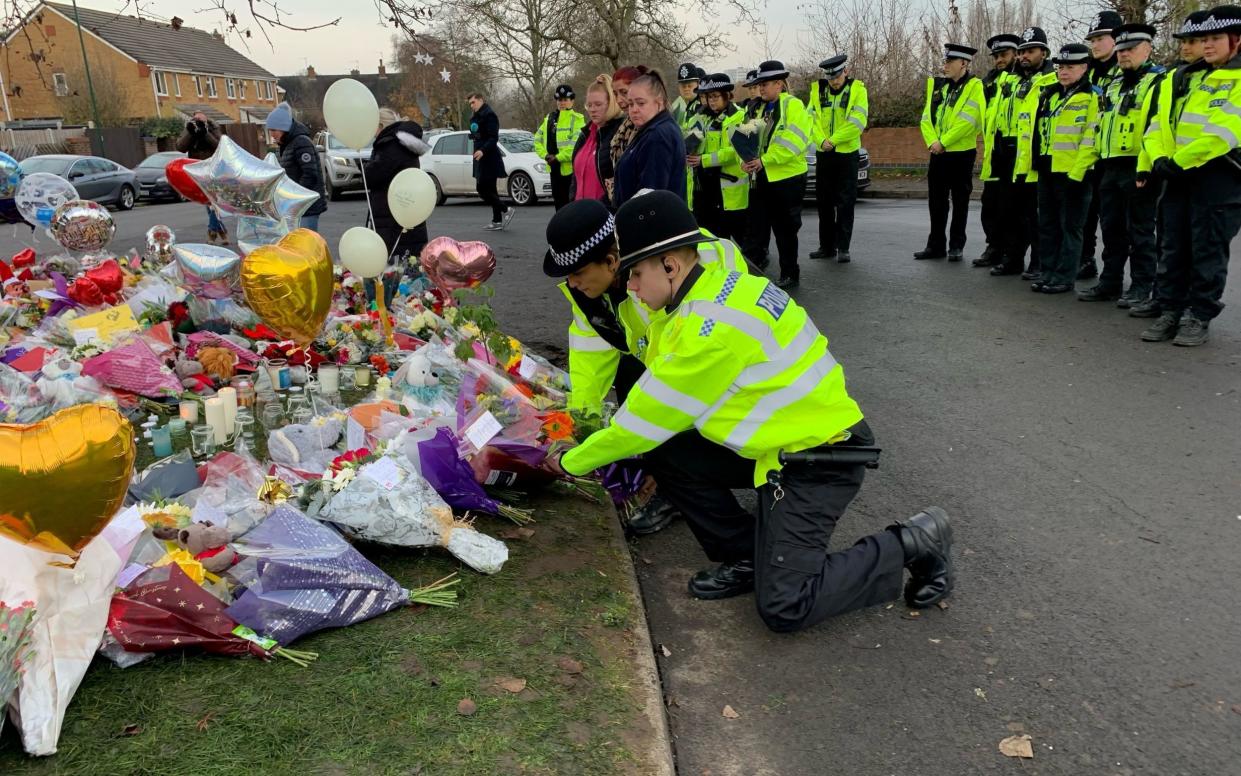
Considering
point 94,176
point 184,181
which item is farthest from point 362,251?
point 94,176

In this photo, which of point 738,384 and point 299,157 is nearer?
point 738,384

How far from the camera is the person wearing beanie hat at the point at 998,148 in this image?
8844 mm

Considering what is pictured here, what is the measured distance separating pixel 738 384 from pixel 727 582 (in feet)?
2.92

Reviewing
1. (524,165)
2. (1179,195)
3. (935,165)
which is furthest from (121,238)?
(1179,195)

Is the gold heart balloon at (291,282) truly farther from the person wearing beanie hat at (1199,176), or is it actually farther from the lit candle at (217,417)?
the person wearing beanie hat at (1199,176)

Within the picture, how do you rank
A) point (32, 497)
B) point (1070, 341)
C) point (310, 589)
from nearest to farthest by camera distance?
point (32, 497)
point (310, 589)
point (1070, 341)

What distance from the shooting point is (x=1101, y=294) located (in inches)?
302

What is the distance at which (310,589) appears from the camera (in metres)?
2.94

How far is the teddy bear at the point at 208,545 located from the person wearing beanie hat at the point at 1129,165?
6.86 m

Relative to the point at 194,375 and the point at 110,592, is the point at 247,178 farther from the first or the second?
the point at 110,592

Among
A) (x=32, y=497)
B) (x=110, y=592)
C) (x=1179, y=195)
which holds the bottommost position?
(x=110, y=592)

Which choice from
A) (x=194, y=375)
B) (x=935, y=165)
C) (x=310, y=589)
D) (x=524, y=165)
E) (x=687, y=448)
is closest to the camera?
(x=310, y=589)

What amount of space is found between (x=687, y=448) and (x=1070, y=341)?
440 cm

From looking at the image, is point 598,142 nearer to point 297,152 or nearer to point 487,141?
point 297,152
